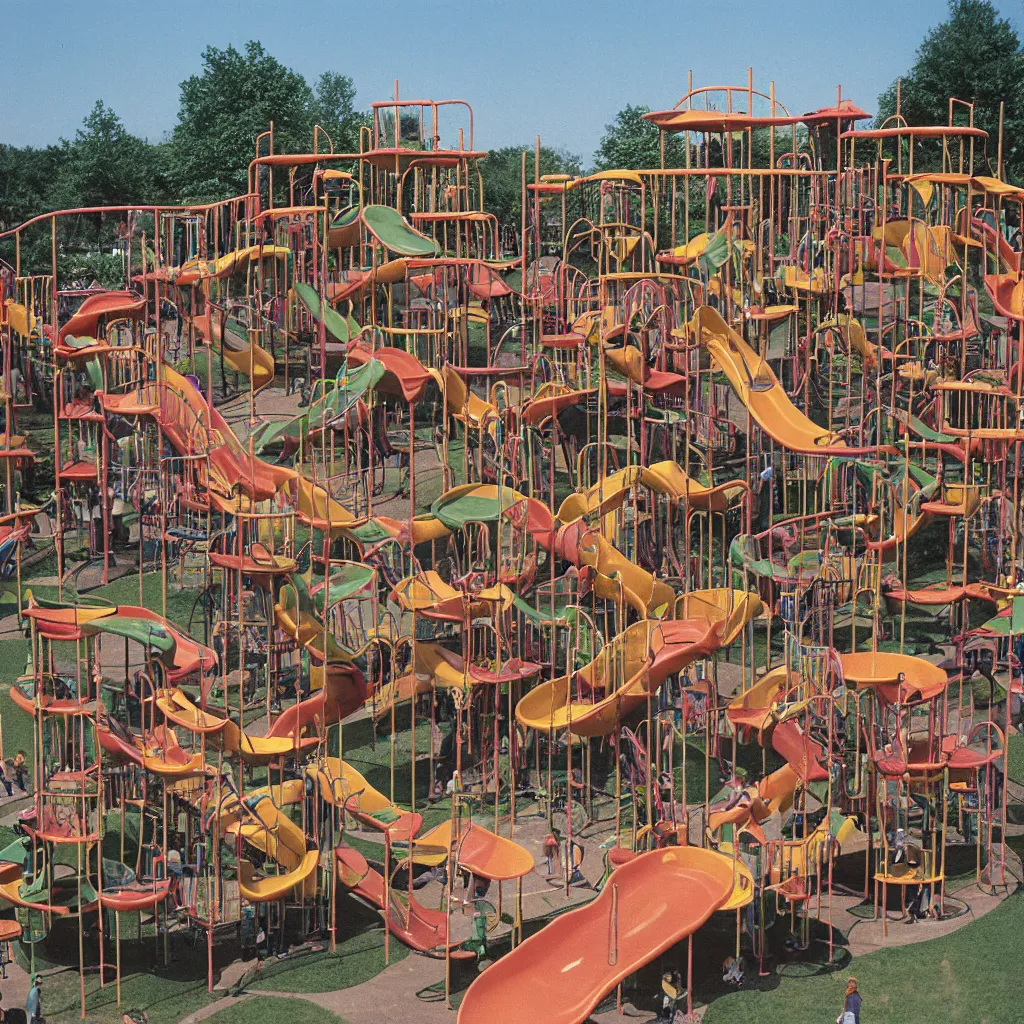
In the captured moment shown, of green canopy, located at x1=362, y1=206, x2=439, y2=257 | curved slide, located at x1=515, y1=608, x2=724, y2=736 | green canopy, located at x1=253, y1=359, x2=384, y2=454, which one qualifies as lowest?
curved slide, located at x1=515, y1=608, x2=724, y2=736

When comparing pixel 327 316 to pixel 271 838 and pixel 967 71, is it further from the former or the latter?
pixel 967 71

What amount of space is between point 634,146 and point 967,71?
10881 millimetres

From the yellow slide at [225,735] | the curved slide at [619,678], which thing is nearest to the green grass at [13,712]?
the yellow slide at [225,735]

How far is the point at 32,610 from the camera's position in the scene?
971 inches


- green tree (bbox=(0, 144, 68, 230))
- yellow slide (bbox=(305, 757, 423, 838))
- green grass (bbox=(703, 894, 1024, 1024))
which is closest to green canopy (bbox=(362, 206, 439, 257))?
yellow slide (bbox=(305, 757, 423, 838))

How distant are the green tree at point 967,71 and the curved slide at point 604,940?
36.1 metres

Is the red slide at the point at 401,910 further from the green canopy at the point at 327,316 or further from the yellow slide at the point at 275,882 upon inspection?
the green canopy at the point at 327,316

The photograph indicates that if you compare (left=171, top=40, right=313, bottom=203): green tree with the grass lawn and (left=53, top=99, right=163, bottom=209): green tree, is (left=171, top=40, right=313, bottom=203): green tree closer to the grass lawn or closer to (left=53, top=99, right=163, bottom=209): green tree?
(left=53, top=99, right=163, bottom=209): green tree

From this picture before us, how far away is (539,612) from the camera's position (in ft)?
92.8

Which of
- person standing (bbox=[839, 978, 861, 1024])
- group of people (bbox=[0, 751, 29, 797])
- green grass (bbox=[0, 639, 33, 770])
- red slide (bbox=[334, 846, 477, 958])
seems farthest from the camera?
green grass (bbox=[0, 639, 33, 770])

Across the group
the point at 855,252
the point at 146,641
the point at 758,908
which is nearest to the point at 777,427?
the point at 855,252

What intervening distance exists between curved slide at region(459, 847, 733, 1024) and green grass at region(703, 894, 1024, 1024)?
1.14 meters

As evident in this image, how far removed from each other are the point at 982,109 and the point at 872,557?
97.6 ft

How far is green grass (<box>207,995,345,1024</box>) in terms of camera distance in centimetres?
2303
